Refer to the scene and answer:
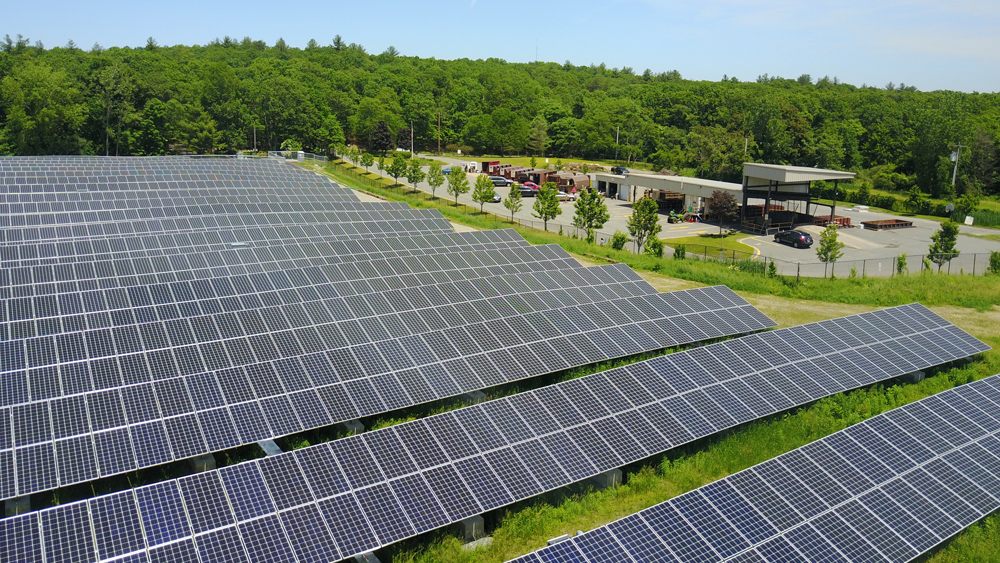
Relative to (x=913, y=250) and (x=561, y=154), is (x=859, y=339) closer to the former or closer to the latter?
(x=913, y=250)

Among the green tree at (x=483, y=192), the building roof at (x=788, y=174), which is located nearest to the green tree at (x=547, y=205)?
the green tree at (x=483, y=192)

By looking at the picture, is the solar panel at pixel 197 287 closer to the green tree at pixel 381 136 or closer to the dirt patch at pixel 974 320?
the dirt patch at pixel 974 320

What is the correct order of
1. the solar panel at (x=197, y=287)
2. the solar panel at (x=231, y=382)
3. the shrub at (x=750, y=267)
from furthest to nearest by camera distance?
the shrub at (x=750, y=267) < the solar panel at (x=197, y=287) < the solar panel at (x=231, y=382)

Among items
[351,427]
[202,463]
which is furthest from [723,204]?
[202,463]

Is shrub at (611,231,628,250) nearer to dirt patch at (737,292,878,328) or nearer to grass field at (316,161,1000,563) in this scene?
grass field at (316,161,1000,563)

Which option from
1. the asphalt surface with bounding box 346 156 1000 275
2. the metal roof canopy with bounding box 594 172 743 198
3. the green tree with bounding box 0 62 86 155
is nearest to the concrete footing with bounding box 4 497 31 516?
the asphalt surface with bounding box 346 156 1000 275

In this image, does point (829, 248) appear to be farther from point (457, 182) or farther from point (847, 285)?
point (457, 182)
